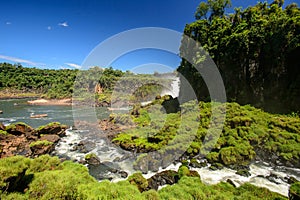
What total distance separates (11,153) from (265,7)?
2804cm

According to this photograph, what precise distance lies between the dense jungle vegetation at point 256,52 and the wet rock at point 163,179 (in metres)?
12.1

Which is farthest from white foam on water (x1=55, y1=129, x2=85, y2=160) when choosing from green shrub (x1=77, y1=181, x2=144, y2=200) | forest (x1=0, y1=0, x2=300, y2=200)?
green shrub (x1=77, y1=181, x2=144, y2=200)

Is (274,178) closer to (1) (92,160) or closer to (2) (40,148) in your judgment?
(1) (92,160)

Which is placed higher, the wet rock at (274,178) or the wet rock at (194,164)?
the wet rock at (274,178)

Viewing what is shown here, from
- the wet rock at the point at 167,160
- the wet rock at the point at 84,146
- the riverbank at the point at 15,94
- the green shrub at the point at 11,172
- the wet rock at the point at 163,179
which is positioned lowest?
the wet rock at the point at 84,146

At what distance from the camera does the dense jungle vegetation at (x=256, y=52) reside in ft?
48.6

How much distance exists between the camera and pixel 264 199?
18.9 ft

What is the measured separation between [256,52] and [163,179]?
15.4 meters

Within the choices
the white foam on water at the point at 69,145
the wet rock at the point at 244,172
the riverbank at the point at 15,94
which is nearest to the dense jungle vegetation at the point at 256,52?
the wet rock at the point at 244,172

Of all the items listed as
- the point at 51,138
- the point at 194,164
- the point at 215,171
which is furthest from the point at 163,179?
the point at 51,138

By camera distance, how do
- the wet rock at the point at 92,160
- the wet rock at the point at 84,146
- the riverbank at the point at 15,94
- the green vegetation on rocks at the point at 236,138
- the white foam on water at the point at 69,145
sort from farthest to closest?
the riverbank at the point at 15,94 → the wet rock at the point at 84,146 → the white foam on water at the point at 69,145 → the wet rock at the point at 92,160 → the green vegetation on rocks at the point at 236,138

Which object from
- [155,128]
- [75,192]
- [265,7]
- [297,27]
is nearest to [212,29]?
[265,7]

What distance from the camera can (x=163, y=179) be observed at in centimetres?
972

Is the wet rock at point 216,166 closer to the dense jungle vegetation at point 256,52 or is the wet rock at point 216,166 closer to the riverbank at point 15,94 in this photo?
the dense jungle vegetation at point 256,52
